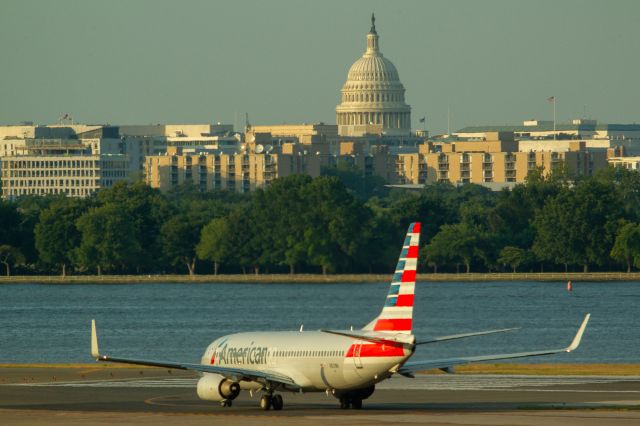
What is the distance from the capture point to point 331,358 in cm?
6856

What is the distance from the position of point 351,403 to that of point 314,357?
2.66 meters

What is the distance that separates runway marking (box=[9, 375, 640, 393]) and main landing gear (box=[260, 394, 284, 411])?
12544 mm

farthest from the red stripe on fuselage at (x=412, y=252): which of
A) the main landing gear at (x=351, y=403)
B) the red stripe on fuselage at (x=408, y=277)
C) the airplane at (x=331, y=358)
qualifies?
the main landing gear at (x=351, y=403)

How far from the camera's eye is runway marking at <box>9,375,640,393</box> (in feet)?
270

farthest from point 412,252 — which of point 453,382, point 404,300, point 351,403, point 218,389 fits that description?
point 453,382

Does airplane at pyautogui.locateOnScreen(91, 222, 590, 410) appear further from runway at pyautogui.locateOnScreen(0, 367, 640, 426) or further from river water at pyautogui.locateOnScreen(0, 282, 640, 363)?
river water at pyautogui.locateOnScreen(0, 282, 640, 363)

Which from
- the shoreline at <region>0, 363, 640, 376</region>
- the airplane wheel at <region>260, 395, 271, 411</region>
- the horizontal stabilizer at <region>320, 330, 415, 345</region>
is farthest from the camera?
the shoreline at <region>0, 363, 640, 376</region>

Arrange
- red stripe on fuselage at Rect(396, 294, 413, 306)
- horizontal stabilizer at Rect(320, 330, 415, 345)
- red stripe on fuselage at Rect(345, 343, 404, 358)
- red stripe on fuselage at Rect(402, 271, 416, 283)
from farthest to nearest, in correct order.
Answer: red stripe on fuselage at Rect(402, 271, 416, 283), red stripe on fuselage at Rect(396, 294, 413, 306), red stripe on fuselage at Rect(345, 343, 404, 358), horizontal stabilizer at Rect(320, 330, 415, 345)

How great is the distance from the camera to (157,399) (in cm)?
7694

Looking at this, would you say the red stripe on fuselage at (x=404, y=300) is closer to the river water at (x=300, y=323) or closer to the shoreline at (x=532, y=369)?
the shoreline at (x=532, y=369)

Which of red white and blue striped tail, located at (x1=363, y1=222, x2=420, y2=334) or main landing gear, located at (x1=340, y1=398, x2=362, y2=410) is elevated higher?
red white and blue striped tail, located at (x1=363, y1=222, x2=420, y2=334)

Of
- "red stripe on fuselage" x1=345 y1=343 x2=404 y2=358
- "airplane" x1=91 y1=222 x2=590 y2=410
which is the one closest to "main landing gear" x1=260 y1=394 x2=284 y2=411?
"airplane" x1=91 y1=222 x2=590 y2=410

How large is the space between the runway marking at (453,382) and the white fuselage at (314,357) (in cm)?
1101

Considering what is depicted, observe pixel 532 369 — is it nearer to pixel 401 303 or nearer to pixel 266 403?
pixel 266 403
